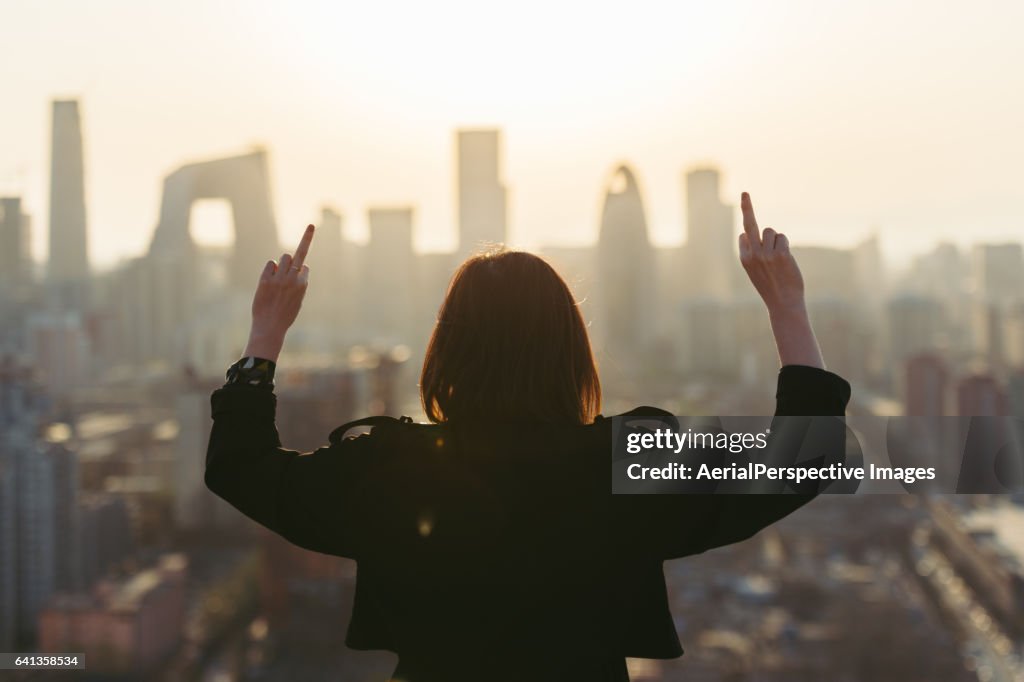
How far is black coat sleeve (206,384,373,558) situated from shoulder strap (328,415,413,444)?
0.03ft

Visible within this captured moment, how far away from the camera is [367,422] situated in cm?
49

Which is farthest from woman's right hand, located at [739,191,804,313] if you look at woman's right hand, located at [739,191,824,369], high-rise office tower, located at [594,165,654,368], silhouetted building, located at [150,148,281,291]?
high-rise office tower, located at [594,165,654,368]

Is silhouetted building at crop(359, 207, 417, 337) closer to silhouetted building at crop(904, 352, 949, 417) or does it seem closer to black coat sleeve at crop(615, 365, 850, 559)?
silhouetted building at crop(904, 352, 949, 417)

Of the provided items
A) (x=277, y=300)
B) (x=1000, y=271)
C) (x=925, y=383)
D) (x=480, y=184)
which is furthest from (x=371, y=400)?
(x=277, y=300)

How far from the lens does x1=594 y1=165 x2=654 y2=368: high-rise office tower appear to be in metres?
8.90

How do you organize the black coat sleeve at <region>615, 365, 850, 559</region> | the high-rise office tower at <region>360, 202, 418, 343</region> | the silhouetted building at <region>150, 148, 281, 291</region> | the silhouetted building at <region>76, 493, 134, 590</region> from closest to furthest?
the black coat sleeve at <region>615, 365, 850, 559</region> → the silhouetted building at <region>76, 493, 134, 590</region> → the silhouetted building at <region>150, 148, 281, 291</region> → the high-rise office tower at <region>360, 202, 418, 343</region>

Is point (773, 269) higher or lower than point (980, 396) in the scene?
higher

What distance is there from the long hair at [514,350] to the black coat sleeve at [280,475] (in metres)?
0.06

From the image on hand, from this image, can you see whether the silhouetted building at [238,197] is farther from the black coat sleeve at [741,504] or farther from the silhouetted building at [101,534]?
the black coat sleeve at [741,504]

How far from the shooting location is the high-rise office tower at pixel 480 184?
25.4 ft

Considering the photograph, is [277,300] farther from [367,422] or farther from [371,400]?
[371,400]

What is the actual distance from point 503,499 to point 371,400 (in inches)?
275

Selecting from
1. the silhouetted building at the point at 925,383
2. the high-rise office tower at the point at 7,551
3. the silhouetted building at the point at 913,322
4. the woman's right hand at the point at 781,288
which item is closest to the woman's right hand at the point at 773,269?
the woman's right hand at the point at 781,288

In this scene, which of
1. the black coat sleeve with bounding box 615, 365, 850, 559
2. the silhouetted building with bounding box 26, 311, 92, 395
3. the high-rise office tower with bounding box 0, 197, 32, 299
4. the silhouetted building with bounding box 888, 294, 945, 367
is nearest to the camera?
the black coat sleeve with bounding box 615, 365, 850, 559
